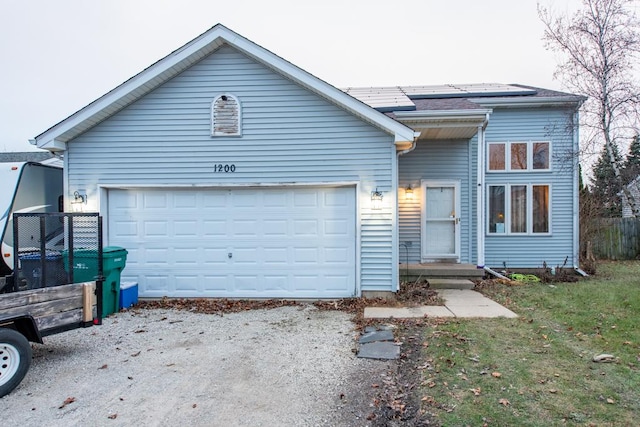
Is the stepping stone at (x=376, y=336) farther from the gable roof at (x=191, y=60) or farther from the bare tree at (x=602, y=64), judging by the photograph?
the bare tree at (x=602, y=64)

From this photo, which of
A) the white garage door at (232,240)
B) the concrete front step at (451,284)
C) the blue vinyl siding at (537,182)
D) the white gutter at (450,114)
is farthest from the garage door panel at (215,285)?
the blue vinyl siding at (537,182)

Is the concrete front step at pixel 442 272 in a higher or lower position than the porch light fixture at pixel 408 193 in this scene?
lower

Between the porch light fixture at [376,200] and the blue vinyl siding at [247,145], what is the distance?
0.35ft

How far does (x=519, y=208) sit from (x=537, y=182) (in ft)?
2.81

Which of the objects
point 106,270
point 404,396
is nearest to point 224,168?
point 106,270

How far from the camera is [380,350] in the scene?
15.6 ft

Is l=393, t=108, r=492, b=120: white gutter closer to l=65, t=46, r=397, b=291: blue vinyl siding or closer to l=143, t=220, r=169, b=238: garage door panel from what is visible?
l=65, t=46, r=397, b=291: blue vinyl siding

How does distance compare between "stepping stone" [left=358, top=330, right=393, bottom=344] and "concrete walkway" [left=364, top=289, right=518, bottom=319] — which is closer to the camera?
"stepping stone" [left=358, top=330, right=393, bottom=344]

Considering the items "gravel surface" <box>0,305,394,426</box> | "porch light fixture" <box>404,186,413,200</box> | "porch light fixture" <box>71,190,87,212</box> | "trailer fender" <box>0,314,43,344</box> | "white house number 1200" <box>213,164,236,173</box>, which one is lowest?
"gravel surface" <box>0,305,394,426</box>

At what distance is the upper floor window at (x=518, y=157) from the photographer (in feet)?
34.9

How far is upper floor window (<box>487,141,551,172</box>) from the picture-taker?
34.9ft

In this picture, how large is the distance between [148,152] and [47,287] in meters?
4.03

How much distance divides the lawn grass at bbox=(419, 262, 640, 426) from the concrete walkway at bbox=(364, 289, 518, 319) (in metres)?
0.31

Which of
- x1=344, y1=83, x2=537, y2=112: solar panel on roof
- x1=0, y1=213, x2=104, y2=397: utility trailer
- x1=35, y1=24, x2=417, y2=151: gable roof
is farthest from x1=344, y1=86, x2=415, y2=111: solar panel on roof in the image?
x1=0, y1=213, x2=104, y2=397: utility trailer
